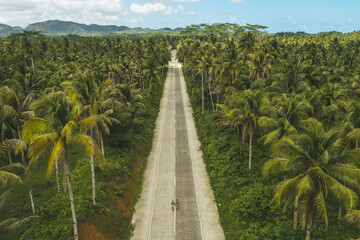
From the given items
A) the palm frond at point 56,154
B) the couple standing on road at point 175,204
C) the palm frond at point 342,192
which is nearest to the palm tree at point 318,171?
the palm frond at point 342,192

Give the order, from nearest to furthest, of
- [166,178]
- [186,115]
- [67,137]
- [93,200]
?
1. [67,137]
2. [93,200]
3. [166,178]
4. [186,115]

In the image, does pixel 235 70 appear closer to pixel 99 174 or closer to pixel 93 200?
pixel 99 174

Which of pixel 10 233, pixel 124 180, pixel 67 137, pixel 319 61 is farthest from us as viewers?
pixel 319 61

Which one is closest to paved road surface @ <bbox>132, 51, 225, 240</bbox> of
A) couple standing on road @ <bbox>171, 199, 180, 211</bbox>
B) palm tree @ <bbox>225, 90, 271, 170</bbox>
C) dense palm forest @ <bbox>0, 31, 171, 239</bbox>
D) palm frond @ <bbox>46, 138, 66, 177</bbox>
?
couple standing on road @ <bbox>171, 199, 180, 211</bbox>

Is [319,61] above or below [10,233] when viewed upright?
above

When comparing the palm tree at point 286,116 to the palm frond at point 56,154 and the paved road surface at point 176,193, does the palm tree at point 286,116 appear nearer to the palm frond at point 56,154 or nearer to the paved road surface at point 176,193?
the paved road surface at point 176,193

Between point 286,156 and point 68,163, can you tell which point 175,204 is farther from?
point 68,163

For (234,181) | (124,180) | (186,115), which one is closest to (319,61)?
(186,115)
